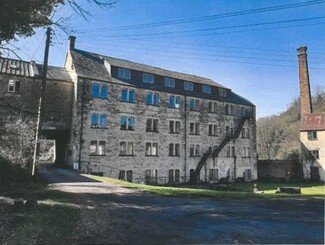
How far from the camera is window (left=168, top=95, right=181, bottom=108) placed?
40.5 metres

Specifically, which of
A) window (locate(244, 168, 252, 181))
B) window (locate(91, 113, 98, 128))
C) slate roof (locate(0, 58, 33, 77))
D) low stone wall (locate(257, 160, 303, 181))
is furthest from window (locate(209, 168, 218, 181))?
slate roof (locate(0, 58, 33, 77))

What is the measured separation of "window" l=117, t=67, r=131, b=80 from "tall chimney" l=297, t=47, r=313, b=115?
29.1m

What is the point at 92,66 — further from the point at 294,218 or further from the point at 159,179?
the point at 294,218

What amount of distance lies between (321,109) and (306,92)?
25.2 meters

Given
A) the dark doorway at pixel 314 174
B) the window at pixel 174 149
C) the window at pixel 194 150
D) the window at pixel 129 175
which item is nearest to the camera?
the window at pixel 129 175

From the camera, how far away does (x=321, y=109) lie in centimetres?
7188

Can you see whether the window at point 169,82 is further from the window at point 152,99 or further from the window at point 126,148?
the window at point 126,148

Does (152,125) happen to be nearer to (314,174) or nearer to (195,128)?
(195,128)

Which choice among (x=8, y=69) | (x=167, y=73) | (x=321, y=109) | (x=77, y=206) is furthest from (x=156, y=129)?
(x=321, y=109)

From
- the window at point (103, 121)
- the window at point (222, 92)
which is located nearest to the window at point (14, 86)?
the window at point (103, 121)

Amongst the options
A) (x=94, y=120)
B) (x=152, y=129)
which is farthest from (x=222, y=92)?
(x=94, y=120)

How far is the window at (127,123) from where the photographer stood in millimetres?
36094

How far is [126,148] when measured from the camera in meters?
36.0

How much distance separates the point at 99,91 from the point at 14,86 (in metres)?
8.41
